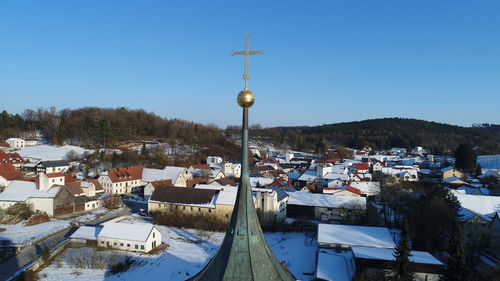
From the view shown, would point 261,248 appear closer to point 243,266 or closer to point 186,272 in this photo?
point 243,266

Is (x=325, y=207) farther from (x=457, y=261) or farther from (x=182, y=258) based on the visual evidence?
(x=457, y=261)

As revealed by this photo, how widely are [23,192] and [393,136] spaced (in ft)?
412

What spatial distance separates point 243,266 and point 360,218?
87.3ft

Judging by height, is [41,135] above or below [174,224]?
above

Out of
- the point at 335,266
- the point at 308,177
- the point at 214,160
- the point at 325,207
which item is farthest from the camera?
the point at 214,160

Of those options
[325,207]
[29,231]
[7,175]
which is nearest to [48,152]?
[7,175]

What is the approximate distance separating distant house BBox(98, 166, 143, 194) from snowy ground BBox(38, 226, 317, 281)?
14681 millimetres

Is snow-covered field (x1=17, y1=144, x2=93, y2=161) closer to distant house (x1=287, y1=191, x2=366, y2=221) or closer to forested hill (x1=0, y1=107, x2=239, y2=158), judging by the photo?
forested hill (x1=0, y1=107, x2=239, y2=158)

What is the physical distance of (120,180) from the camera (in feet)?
126

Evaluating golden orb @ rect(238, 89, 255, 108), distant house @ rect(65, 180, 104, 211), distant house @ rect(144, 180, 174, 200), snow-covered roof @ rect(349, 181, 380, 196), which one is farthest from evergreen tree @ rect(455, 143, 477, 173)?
golden orb @ rect(238, 89, 255, 108)

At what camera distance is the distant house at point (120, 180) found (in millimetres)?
37759

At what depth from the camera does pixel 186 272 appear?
18281 mm

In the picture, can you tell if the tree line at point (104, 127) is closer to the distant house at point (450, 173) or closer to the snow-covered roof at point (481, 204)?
the distant house at point (450, 173)

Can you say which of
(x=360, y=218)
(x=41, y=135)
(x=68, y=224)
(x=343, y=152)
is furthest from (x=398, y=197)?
(x=41, y=135)
